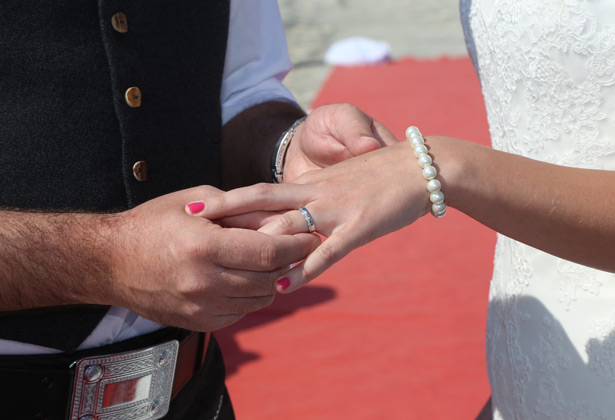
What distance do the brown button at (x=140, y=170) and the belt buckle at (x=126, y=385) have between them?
30 centimetres

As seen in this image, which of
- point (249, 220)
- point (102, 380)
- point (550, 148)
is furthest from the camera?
point (550, 148)

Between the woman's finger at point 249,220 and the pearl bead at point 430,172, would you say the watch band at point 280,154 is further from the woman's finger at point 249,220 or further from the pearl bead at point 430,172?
the pearl bead at point 430,172

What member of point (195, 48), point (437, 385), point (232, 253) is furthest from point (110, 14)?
point (437, 385)

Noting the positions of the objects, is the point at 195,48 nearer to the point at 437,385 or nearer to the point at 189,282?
the point at 189,282

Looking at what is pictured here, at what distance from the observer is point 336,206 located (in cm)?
107

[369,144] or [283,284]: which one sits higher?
[369,144]

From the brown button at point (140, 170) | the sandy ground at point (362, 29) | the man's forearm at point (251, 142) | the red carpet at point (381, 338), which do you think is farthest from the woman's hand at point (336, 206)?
the sandy ground at point (362, 29)

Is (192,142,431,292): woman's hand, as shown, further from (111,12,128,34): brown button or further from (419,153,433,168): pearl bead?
(111,12,128,34): brown button

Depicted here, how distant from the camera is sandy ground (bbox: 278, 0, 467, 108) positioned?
737cm

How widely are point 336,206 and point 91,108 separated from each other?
0.47m

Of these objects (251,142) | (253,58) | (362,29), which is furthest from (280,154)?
(362,29)

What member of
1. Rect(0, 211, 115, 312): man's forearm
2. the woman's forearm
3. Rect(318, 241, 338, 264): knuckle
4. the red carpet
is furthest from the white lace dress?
the red carpet

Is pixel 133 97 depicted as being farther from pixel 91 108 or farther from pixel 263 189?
pixel 263 189

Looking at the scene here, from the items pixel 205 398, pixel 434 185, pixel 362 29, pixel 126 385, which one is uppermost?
pixel 434 185
